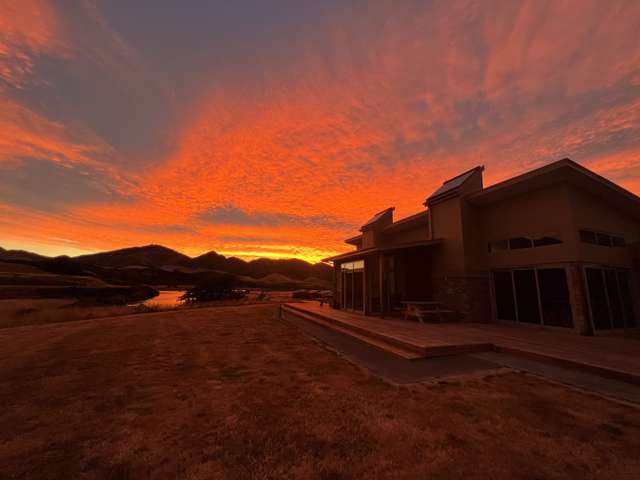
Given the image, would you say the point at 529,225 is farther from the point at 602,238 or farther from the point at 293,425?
the point at 293,425

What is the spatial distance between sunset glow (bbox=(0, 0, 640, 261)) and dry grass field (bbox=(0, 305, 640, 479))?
10533 mm

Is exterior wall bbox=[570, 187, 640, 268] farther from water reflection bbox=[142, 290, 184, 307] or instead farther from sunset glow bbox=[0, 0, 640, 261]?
water reflection bbox=[142, 290, 184, 307]

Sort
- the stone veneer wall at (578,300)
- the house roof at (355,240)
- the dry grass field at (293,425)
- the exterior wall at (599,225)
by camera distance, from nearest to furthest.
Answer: the dry grass field at (293,425), the stone veneer wall at (578,300), the exterior wall at (599,225), the house roof at (355,240)

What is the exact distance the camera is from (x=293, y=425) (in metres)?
3.12

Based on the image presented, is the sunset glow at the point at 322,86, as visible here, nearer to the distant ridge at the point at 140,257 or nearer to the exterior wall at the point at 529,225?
the exterior wall at the point at 529,225

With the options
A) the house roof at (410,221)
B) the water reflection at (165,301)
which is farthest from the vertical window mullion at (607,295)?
the water reflection at (165,301)

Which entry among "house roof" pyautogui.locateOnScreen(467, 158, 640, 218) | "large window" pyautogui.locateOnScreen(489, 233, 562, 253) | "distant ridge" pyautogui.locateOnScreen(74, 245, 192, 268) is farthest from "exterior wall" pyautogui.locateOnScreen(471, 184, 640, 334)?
"distant ridge" pyautogui.locateOnScreen(74, 245, 192, 268)

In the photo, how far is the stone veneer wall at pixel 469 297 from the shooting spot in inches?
431

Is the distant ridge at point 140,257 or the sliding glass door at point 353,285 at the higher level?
the distant ridge at point 140,257

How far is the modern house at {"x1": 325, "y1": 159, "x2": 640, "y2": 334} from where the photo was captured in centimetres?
902

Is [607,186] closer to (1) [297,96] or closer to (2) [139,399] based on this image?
(1) [297,96]

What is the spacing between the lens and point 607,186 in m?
9.49

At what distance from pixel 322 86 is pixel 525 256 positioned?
11.7m

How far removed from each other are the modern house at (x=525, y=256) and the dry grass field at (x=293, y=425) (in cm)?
677
